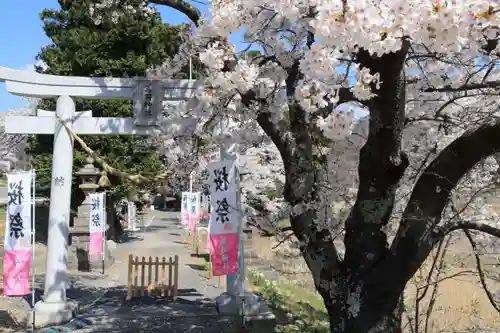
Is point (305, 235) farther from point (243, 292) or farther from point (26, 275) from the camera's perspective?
point (26, 275)

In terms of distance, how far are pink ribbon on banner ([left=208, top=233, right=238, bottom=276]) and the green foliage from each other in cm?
938

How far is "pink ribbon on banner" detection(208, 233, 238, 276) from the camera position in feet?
23.9

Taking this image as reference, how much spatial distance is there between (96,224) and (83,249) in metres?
1.43

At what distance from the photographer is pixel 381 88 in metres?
3.40

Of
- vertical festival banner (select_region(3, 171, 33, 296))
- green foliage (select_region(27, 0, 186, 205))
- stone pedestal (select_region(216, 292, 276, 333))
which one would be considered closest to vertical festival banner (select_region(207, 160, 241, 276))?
stone pedestal (select_region(216, 292, 276, 333))

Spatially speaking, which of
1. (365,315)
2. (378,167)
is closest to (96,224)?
(365,315)

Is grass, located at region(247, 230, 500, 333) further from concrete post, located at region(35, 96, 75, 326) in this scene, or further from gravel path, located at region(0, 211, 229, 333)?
concrete post, located at region(35, 96, 75, 326)

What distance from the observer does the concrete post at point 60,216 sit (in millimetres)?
7781

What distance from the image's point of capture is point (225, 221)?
7.33 meters

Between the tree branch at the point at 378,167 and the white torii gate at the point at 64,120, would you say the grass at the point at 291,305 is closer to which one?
the white torii gate at the point at 64,120

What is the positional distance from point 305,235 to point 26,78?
5525 millimetres

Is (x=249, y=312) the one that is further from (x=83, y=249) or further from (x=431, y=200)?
(x=83, y=249)

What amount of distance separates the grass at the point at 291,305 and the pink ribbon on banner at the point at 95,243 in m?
4.05

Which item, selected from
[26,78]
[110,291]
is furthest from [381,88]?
[110,291]
